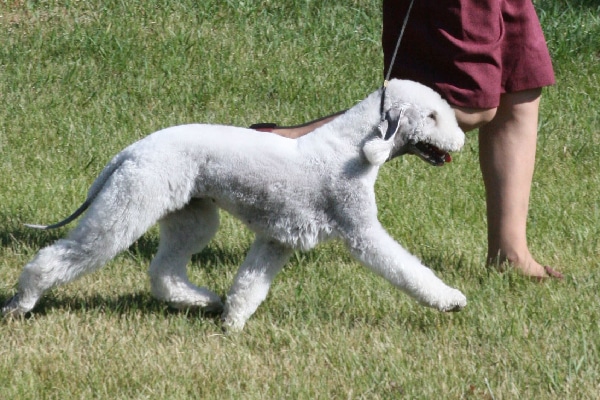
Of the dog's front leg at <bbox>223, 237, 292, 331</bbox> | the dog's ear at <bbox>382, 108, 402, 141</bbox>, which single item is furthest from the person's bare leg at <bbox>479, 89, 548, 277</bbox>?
the dog's front leg at <bbox>223, 237, 292, 331</bbox>

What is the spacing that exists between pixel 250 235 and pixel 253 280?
1.27 metres

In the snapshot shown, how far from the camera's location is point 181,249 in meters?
4.06

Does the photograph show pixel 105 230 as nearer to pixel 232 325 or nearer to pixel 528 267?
pixel 232 325

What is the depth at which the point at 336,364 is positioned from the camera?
3707mm

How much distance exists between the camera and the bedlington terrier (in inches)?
146

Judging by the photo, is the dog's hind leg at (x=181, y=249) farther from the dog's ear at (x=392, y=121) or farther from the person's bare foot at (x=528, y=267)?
the person's bare foot at (x=528, y=267)

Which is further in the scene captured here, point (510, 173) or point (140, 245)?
point (140, 245)

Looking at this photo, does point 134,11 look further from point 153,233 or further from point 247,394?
point 247,394

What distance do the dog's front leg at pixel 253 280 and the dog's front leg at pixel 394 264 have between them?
29 cm

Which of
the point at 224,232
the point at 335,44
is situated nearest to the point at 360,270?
the point at 224,232

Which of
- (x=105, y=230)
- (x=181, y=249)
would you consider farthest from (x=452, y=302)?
(x=105, y=230)

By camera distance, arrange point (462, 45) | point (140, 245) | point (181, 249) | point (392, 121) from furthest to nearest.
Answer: point (140, 245), point (462, 45), point (181, 249), point (392, 121)

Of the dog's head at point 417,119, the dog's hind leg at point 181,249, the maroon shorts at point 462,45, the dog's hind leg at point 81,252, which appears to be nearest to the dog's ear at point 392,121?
the dog's head at point 417,119

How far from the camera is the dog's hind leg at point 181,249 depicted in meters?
4.00
